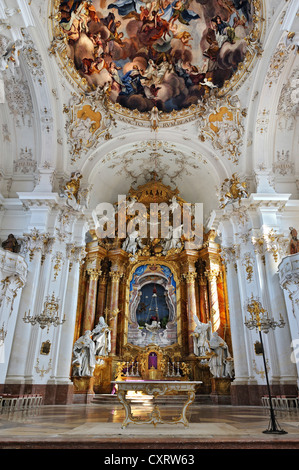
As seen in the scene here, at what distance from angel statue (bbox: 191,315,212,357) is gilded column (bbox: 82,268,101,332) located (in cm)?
481

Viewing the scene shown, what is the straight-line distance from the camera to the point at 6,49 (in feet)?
26.8

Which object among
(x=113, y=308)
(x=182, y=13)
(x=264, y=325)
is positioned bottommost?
(x=264, y=325)

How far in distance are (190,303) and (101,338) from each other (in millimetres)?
4678

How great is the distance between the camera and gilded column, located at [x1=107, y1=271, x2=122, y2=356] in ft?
49.5

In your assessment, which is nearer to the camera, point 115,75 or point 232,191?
point 232,191

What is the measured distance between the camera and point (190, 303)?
15805 millimetres

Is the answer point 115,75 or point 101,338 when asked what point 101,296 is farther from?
point 115,75

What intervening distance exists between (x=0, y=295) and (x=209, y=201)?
36.9ft

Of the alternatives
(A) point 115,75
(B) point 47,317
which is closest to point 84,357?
(B) point 47,317

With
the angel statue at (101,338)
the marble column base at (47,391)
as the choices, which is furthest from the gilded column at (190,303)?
the marble column base at (47,391)

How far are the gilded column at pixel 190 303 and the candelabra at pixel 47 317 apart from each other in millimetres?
6957

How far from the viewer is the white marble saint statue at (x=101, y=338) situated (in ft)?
45.6

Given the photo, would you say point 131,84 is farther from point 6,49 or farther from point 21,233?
point 21,233

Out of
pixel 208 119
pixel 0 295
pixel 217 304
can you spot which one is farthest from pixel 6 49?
pixel 217 304
